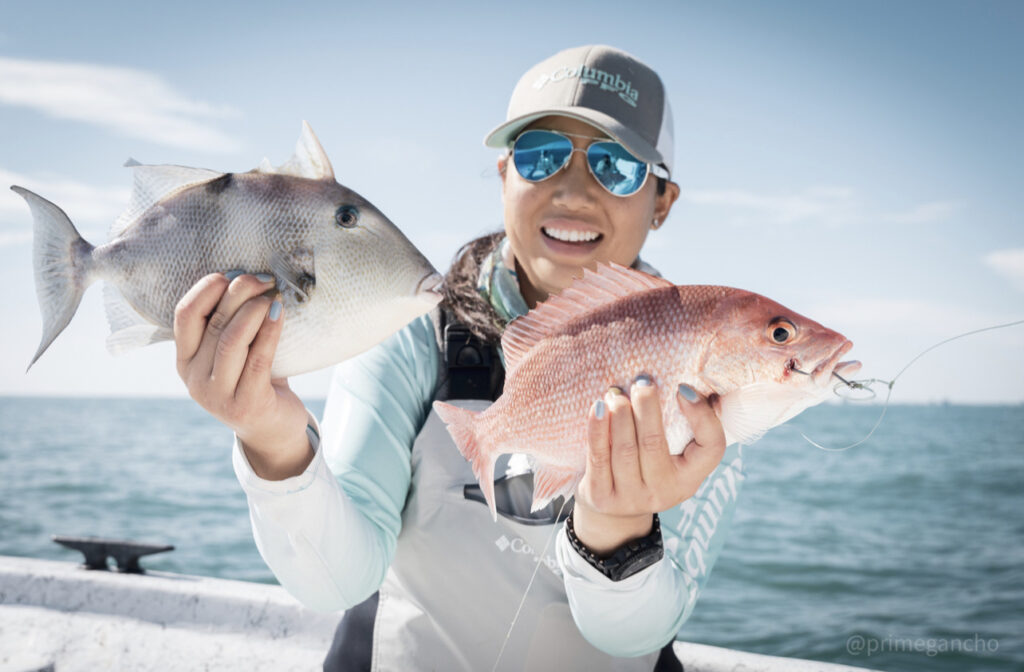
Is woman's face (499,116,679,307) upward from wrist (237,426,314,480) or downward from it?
upward

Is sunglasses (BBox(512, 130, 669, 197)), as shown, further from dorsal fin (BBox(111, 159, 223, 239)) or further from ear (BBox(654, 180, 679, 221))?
dorsal fin (BBox(111, 159, 223, 239))

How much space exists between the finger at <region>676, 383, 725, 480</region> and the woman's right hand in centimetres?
88

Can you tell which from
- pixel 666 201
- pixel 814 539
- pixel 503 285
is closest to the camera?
pixel 503 285

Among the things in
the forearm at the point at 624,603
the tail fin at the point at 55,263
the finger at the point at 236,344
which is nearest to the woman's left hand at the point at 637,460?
the forearm at the point at 624,603

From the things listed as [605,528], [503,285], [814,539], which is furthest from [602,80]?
Result: [814,539]

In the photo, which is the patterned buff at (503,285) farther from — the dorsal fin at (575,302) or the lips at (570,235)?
the dorsal fin at (575,302)

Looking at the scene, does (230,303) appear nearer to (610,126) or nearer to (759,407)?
(759,407)

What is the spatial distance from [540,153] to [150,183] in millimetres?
1251

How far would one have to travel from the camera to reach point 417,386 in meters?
2.56

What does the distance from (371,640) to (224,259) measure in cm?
168

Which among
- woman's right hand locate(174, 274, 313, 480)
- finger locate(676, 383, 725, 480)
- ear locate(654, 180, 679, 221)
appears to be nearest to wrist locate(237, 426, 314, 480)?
woman's right hand locate(174, 274, 313, 480)

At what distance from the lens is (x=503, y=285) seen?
259 centimetres

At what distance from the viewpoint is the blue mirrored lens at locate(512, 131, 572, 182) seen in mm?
2322

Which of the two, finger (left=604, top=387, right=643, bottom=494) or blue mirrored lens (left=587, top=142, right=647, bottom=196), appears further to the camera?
blue mirrored lens (left=587, top=142, right=647, bottom=196)
